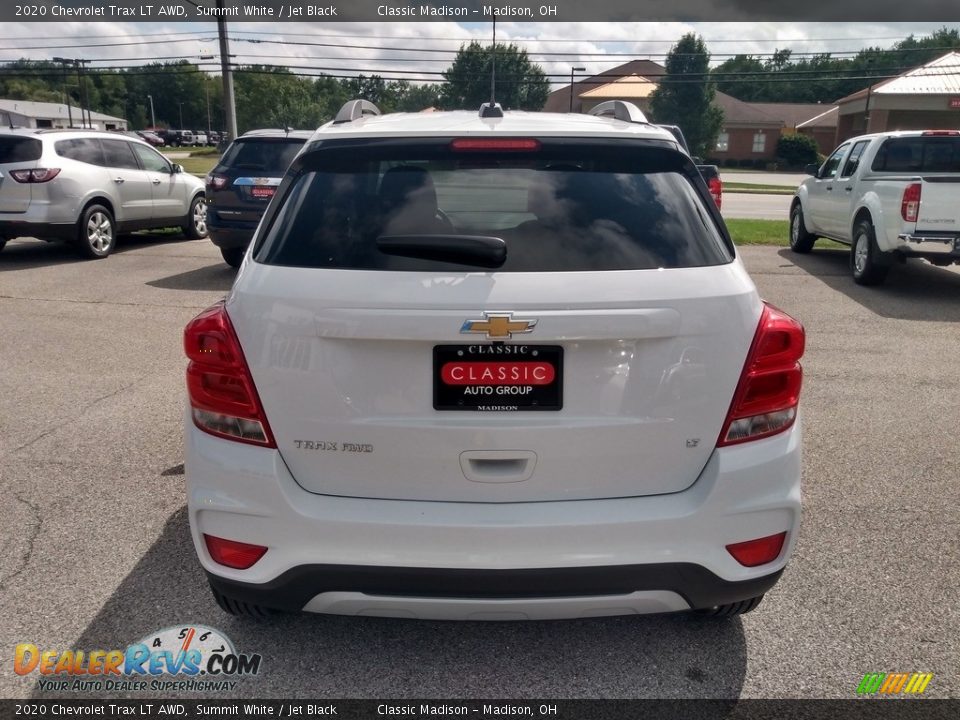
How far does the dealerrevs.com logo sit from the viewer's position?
2.75 m

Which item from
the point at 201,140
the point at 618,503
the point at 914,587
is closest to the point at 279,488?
the point at 618,503

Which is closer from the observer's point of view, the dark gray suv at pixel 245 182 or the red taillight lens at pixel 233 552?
the red taillight lens at pixel 233 552

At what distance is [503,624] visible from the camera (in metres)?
3.08

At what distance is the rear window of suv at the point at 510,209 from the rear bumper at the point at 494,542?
26.2 inches

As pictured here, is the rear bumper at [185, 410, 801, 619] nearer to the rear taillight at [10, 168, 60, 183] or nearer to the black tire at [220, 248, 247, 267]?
the black tire at [220, 248, 247, 267]

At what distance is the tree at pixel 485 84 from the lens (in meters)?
65.9

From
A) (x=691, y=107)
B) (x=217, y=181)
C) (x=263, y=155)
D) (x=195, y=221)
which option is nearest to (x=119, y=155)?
(x=195, y=221)

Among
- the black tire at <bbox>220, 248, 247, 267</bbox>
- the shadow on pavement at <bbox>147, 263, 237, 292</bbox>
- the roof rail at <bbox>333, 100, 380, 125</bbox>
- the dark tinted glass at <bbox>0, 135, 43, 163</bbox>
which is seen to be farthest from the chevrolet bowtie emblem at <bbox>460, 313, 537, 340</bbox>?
the dark tinted glass at <bbox>0, 135, 43, 163</bbox>

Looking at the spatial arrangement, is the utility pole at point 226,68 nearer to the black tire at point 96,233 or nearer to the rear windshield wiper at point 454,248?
the black tire at point 96,233

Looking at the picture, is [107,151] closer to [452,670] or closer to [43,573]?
[43,573]

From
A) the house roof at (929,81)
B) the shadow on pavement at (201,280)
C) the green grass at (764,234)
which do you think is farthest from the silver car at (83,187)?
the house roof at (929,81)

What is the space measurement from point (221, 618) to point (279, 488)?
100cm

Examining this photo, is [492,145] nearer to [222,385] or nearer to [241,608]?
[222,385]

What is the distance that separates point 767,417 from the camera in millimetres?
2510
